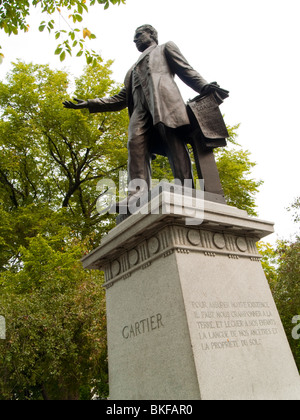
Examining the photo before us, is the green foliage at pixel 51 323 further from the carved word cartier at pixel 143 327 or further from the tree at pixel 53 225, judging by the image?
the carved word cartier at pixel 143 327

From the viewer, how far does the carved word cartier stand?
11.8 ft

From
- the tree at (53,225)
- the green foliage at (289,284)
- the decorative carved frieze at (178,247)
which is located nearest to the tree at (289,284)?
the green foliage at (289,284)

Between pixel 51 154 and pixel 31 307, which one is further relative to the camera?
pixel 51 154

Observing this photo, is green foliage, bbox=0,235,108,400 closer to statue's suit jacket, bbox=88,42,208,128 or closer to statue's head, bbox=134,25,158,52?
statue's suit jacket, bbox=88,42,208,128

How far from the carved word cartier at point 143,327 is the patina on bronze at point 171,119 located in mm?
1617

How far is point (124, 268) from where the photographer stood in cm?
439

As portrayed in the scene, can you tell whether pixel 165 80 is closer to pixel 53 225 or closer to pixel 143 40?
pixel 143 40

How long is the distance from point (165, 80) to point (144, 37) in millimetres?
1092

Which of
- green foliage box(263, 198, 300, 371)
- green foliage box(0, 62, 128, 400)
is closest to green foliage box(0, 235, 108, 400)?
green foliage box(0, 62, 128, 400)

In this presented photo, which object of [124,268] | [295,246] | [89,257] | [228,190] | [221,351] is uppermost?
[228,190]
